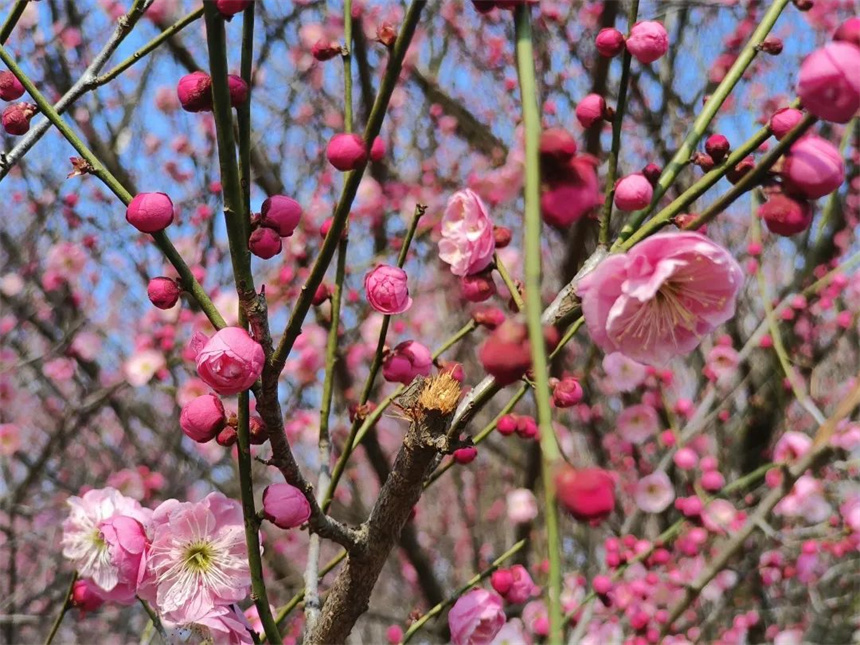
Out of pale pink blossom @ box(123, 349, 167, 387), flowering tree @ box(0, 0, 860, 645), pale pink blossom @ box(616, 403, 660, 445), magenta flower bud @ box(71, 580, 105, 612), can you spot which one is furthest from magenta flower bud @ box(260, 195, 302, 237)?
pale pink blossom @ box(616, 403, 660, 445)

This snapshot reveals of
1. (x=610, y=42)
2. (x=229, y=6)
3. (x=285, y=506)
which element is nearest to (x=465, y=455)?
(x=285, y=506)

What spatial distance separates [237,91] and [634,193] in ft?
1.85

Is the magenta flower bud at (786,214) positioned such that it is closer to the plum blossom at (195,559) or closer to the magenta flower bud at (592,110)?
the magenta flower bud at (592,110)

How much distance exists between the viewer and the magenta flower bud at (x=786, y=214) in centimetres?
94

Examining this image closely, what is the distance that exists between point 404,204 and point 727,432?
240 centimetres

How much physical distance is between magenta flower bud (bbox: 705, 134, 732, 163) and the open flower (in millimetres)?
196

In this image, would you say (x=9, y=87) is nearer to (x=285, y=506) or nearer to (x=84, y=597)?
(x=285, y=506)

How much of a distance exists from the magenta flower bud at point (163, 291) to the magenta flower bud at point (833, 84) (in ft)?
2.72

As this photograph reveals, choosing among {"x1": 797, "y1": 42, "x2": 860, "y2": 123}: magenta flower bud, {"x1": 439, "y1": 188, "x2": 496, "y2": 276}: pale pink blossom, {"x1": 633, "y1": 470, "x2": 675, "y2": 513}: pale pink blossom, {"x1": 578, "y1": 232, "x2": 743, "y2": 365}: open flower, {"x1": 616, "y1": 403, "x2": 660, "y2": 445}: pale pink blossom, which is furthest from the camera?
{"x1": 616, "y1": 403, "x2": 660, "y2": 445}: pale pink blossom

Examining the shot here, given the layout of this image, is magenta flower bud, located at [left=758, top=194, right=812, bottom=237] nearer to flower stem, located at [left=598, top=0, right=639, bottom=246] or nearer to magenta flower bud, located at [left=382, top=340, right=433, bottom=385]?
flower stem, located at [left=598, top=0, right=639, bottom=246]

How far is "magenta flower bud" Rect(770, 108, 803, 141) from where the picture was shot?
99cm

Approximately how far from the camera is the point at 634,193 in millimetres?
1102

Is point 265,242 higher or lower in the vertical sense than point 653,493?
higher

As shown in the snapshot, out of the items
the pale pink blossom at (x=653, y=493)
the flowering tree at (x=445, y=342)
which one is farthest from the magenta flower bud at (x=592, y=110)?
the pale pink blossom at (x=653, y=493)
